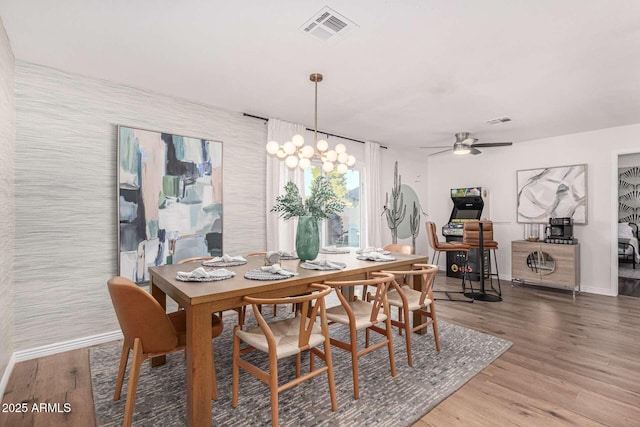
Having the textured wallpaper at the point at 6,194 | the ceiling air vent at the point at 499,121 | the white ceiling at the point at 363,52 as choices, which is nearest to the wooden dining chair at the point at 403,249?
the white ceiling at the point at 363,52

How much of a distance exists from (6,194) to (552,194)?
6606mm

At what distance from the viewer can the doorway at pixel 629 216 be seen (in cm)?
635

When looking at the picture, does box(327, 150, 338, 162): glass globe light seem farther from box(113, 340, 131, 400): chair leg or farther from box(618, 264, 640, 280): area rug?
box(618, 264, 640, 280): area rug

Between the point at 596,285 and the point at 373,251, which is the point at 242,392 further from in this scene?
the point at 596,285

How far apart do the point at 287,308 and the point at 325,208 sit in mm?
1848

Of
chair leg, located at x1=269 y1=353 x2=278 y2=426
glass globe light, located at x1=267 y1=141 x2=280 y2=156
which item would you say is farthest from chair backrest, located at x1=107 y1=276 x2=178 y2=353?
glass globe light, located at x1=267 y1=141 x2=280 y2=156

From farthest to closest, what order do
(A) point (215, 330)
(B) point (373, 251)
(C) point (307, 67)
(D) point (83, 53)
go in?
1. (B) point (373, 251)
2. (C) point (307, 67)
3. (D) point (83, 53)
4. (A) point (215, 330)

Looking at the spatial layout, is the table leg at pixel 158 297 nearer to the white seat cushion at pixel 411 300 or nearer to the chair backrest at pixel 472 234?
the white seat cushion at pixel 411 300

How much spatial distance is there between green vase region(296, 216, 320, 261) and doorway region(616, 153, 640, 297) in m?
6.70

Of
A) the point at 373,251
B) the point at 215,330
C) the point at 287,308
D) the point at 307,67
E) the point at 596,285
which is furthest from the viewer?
the point at 596,285

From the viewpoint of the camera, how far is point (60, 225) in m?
2.76

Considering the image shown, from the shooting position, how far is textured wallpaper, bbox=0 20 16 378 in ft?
7.22

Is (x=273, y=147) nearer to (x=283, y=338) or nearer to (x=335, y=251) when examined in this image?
(x=335, y=251)

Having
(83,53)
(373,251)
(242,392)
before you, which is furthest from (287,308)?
(83,53)
